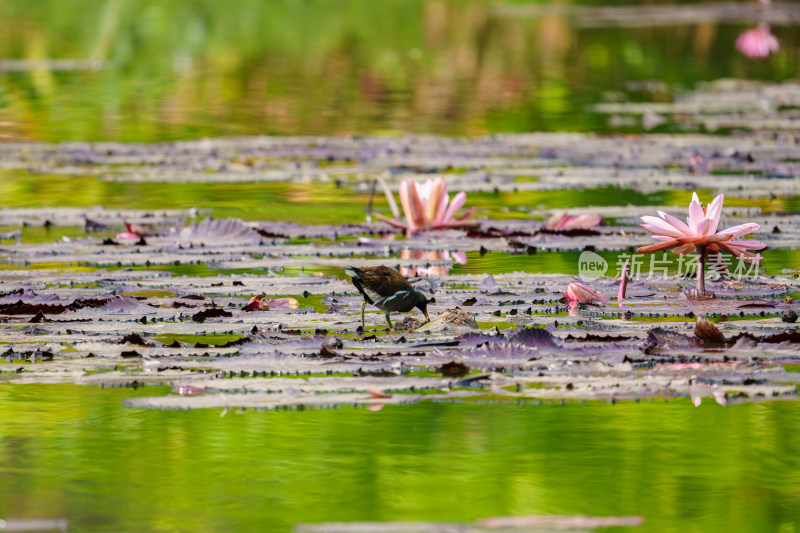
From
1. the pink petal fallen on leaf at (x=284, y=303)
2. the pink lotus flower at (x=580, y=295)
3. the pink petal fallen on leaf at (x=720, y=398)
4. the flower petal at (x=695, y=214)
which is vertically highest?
the flower petal at (x=695, y=214)

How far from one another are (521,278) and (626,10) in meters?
21.3

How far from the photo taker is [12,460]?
9.95ft

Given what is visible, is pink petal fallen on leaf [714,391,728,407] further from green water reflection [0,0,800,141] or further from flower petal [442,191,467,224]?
green water reflection [0,0,800,141]

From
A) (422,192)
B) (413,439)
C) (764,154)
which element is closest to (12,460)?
(413,439)

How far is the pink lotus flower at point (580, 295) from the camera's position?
13.6 feet

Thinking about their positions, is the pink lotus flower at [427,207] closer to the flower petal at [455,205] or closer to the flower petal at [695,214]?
the flower petal at [455,205]

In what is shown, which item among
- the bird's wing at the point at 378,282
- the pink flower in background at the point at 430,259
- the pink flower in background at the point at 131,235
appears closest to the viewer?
the bird's wing at the point at 378,282

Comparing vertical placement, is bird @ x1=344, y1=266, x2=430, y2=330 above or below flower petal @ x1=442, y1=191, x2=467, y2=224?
below

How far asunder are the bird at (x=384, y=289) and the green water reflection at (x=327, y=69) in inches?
221

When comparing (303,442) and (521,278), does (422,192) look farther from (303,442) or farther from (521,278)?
(303,442)

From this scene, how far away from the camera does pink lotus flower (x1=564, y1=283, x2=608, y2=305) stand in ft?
13.6

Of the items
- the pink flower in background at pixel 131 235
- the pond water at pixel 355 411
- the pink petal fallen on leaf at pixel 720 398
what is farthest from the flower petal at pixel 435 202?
the pink petal fallen on leaf at pixel 720 398

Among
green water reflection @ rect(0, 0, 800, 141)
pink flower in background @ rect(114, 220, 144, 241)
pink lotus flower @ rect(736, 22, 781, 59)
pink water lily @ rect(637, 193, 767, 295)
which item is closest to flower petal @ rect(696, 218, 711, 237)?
pink water lily @ rect(637, 193, 767, 295)

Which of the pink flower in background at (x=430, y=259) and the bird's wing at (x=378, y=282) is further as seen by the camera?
the pink flower in background at (x=430, y=259)
